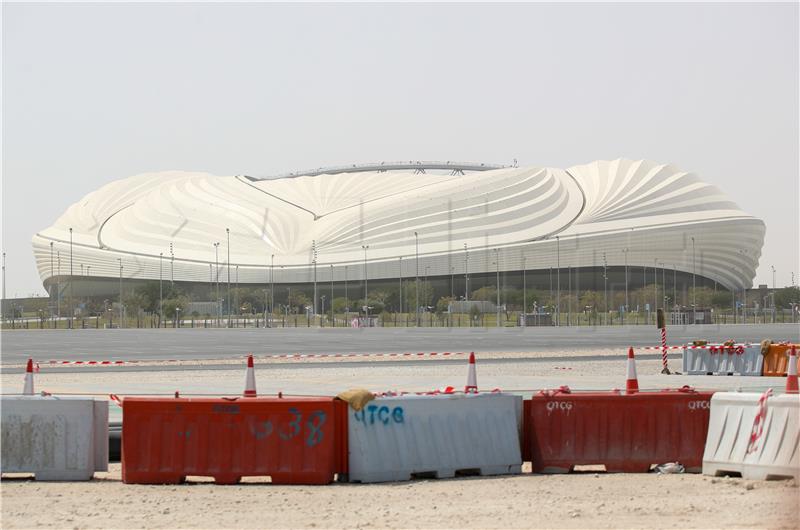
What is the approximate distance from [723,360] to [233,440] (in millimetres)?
19965

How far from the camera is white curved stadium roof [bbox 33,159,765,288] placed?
15950 centimetres

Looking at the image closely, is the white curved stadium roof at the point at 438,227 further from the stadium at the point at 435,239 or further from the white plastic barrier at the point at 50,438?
the white plastic barrier at the point at 50,438

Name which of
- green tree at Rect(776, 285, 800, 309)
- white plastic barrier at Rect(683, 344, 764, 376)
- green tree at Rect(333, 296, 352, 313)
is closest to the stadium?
green tree at Rect(333, 296, 352, 313)

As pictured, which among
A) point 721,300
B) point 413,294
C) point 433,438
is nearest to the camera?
point 433,438

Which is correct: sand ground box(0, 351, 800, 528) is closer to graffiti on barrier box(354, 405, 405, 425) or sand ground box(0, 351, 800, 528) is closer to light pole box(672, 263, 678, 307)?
graffiti on barrier box(354, 405, 405, 425)

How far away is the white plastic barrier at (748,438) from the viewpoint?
13234 millimetres

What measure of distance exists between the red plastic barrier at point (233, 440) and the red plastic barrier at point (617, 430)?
2.50 meters

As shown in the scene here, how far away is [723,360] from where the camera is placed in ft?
104

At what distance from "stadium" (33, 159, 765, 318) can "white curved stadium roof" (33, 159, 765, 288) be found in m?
0.19

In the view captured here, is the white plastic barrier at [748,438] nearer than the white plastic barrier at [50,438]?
Yes

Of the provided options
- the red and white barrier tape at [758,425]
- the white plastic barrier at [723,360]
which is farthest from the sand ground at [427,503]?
the white plastic barrier at [723,360]

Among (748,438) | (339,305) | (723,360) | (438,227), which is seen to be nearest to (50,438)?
(748,438)

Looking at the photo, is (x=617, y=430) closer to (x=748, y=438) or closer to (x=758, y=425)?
(x=748, y=438)

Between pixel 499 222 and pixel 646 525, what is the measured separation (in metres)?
154
